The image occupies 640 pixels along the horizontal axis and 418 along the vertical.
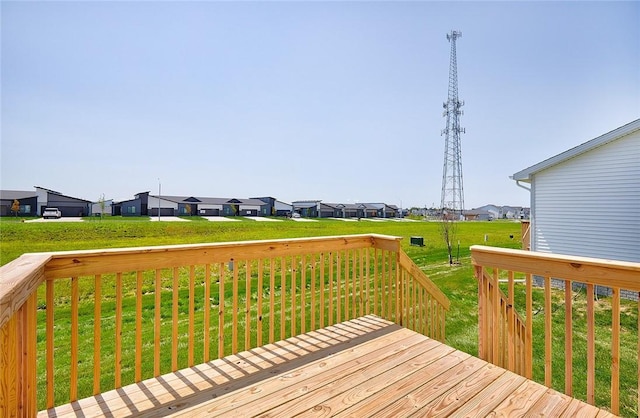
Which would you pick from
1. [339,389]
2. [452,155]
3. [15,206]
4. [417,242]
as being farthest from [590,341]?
[452,155]

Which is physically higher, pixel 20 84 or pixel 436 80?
pixel 436 80

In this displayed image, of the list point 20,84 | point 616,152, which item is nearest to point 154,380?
point 20,84

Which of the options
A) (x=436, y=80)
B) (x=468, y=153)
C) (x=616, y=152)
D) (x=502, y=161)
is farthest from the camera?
(x=468, y=153)

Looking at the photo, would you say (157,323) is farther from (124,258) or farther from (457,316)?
(457,316)

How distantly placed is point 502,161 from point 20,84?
48.9 ft

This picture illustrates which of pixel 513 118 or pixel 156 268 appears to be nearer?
pixel 156 268

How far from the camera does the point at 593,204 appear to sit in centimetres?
709

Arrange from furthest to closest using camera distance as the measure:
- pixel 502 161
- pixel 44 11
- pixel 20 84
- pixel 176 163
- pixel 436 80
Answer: pixel 502 161
pixel 176 163
pixel 436 80
pixel 20 84
pixel 44 11

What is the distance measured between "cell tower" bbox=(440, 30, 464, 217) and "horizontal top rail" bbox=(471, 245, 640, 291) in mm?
12272

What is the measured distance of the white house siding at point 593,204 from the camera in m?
6.50

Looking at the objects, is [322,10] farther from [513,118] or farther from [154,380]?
[513,118]

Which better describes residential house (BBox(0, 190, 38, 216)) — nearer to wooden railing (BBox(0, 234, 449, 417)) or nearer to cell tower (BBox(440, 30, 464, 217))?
wooden railing (BBox(0, 234, 449, 417))

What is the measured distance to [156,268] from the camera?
77.0 inches

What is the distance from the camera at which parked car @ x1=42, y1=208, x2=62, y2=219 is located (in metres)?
11.0
